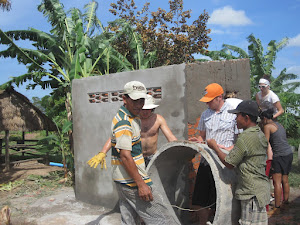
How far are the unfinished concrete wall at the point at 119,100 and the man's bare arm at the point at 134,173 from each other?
206 cm

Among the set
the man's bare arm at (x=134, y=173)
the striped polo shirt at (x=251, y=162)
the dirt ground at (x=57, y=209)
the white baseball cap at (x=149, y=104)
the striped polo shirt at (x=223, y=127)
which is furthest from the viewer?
the dirt ground at (x=57, y=209)

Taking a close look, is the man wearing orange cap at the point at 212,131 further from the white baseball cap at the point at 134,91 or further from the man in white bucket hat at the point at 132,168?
the white baseball cap at the point at 134,91

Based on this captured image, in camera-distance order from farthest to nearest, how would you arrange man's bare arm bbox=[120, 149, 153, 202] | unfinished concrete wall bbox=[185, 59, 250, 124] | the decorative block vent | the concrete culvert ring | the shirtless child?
the decorative block vent, unfinished concrete wall bbox=[185, 59, 250, 124], the shirtless child, the concrete culvert ring, man's bare arm bbox=[120, 149, 153, 202]

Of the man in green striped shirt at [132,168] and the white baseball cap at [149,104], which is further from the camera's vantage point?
the white baseball cap at [149,104]

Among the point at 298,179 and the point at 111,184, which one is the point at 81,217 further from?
the point at 298,179

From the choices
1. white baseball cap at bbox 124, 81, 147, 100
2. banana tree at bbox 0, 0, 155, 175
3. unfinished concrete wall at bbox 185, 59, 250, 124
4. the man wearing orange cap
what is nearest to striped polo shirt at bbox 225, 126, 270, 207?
the man wearing orange cap

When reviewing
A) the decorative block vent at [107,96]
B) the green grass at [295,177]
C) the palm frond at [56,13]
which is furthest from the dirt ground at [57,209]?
the palm frond at [56,13]

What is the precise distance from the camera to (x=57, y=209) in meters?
5.63

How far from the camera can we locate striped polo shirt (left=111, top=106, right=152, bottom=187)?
2529 millimetres

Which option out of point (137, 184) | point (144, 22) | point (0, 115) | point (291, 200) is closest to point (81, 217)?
point (137, 184)

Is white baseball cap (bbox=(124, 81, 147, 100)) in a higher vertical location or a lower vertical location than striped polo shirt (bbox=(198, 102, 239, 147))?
higher

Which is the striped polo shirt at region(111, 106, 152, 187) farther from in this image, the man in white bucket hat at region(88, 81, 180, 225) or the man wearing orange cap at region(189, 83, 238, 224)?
the man wearing orange cap at region(189, 83, 238, 224)

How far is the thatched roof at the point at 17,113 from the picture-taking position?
30.3ft

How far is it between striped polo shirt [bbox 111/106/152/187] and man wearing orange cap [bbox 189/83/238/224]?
97 cm
